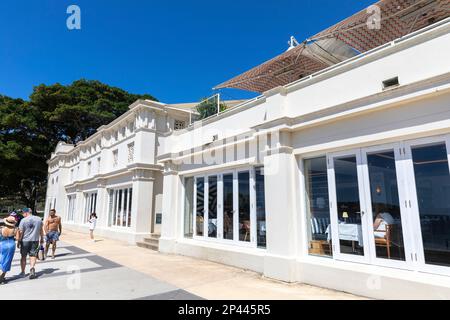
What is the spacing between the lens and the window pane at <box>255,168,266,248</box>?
7.23 m

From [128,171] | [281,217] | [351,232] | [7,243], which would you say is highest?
[128,171]

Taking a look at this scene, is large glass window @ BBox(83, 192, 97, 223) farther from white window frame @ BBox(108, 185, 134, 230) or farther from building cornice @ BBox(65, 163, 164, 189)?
white window frame @ BBox(108, 185, 134, 230)

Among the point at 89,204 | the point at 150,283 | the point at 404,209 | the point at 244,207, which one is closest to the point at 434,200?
the point at 404,209

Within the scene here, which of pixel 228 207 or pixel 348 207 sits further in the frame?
pixel 228 207

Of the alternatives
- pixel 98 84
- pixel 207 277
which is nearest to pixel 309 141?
pixel 207 277

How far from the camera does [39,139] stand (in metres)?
30.8

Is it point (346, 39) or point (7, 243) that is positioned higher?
point (346, 39)

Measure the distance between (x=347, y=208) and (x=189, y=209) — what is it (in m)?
5.83

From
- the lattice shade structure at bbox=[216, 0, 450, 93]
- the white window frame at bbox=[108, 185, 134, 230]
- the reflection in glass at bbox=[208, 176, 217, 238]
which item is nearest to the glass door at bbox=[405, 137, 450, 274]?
the lattice shade structure at bbox=[216, 0, 450, 93]

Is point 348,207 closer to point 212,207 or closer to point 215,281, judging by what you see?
point 215,281

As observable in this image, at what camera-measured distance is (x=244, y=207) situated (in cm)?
788

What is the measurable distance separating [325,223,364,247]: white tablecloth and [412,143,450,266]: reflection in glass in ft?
3.44

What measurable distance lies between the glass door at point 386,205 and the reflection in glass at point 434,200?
9.2 inches
